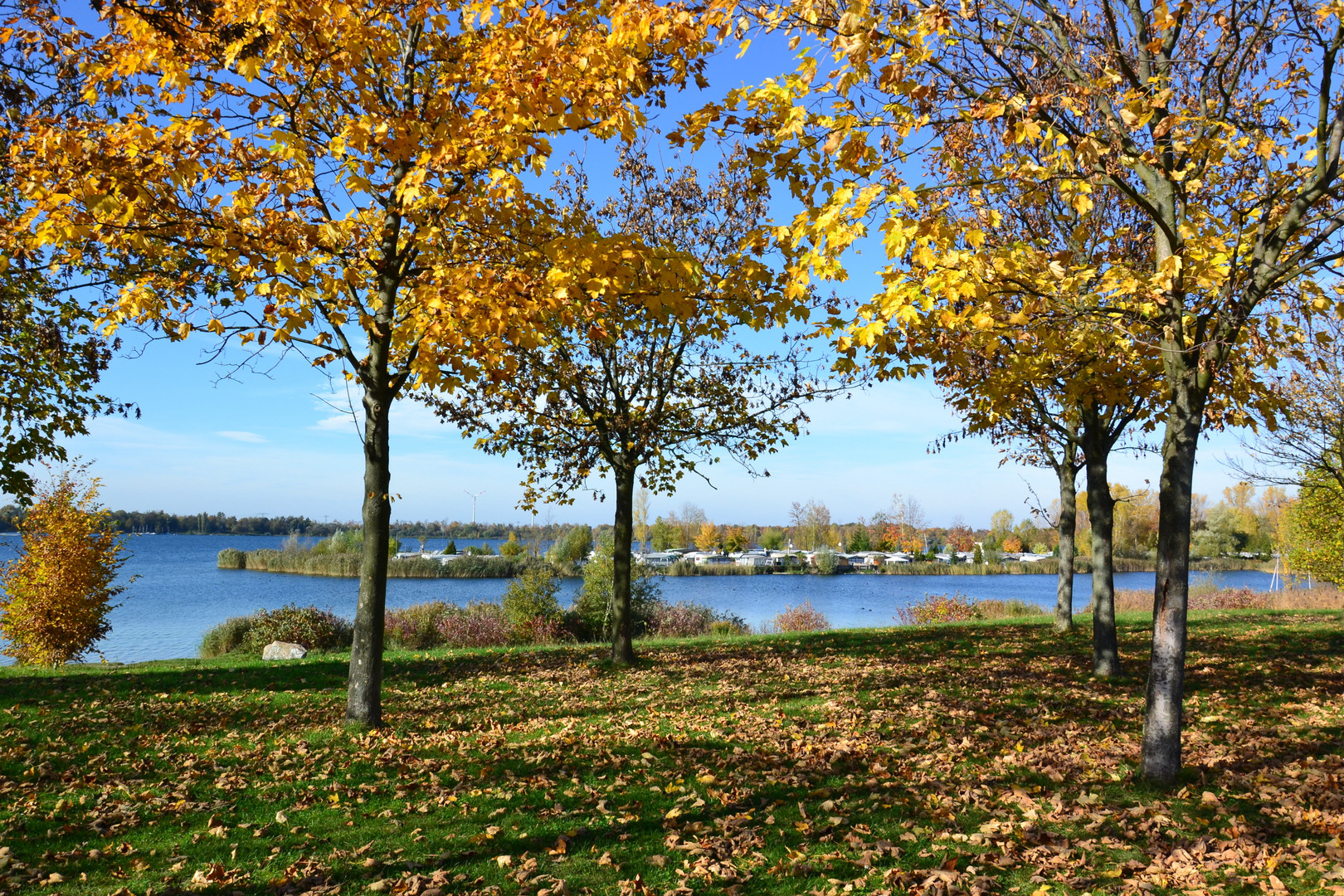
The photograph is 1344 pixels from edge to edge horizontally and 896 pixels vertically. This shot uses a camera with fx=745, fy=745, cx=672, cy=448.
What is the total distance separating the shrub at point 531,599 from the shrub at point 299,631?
393cm

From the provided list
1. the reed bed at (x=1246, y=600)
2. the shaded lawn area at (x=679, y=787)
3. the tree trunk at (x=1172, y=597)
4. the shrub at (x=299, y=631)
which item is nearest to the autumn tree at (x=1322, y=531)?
the reed bed at (x=1246, y=600)

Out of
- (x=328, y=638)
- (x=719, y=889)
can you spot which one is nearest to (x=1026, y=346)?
(x=719, y=889)

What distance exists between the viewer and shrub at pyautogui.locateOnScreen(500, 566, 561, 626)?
1922 cm

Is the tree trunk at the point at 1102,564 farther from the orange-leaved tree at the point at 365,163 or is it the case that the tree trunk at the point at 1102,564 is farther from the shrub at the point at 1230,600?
the shrub at the point at 1230,600

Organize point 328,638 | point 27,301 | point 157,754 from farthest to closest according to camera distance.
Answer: point 328,638 → point 27,301 → point 157,754

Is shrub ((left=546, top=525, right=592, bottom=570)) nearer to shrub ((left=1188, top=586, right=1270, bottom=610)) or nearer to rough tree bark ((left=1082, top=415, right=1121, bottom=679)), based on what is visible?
shrub ((left=1188, top=586, right=1270, bottom=610))

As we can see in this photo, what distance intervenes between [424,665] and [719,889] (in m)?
9.05

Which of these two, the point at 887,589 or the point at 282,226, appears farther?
the point at 887,589

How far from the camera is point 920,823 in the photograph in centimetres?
498

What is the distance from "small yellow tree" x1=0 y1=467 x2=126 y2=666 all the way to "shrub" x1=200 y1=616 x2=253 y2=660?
240 centimetres

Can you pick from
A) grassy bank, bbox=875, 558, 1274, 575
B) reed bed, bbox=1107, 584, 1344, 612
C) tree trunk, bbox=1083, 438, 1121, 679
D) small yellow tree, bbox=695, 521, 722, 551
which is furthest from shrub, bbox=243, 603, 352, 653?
small yellow tree, bbox=695, 521, 722, 551

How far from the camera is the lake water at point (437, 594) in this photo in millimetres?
24609

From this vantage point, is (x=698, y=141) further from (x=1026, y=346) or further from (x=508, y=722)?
(x=508, y=722)

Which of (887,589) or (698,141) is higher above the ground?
(698,141)
